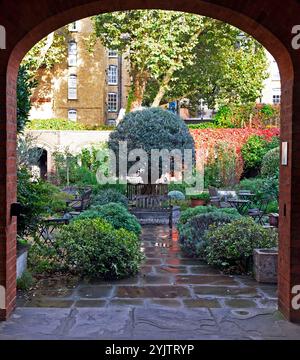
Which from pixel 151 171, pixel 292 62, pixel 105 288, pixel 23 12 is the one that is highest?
pixel 23 12

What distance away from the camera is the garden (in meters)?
6.64

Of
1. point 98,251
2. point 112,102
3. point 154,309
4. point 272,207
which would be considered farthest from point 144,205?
point 112,102

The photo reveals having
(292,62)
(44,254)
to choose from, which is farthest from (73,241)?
(292,62)

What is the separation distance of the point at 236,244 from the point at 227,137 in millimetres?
14243

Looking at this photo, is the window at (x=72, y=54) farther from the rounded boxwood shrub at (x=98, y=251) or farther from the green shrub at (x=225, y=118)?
the rounded boxwood shrub at (x=98, y=251)

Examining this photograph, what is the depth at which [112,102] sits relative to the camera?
37656mm

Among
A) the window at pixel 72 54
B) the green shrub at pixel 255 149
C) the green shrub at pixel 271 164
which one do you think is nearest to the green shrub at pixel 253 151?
the green shrub at pixel 255 149

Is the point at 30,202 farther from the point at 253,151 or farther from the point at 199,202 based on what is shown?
the point at 253,151

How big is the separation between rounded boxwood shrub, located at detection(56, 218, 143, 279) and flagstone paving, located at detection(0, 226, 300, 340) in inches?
7.6

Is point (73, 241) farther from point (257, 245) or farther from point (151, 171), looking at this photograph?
point (151, 171)

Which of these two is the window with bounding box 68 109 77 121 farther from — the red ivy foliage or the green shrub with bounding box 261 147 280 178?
the green shrub with bounding box 261 147 280 178

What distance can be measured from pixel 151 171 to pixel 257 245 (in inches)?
287

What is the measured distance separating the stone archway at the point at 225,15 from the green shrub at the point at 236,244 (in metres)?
2.04
